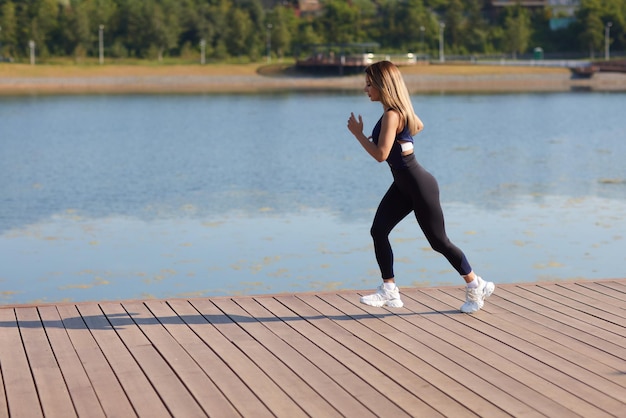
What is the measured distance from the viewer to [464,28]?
4838 inches

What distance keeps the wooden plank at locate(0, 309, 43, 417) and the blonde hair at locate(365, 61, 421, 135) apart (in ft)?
9.14

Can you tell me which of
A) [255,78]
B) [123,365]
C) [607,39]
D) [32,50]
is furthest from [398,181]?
[607,39]

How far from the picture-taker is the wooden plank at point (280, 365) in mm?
5645

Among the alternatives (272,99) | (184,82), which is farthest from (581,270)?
(184,82)

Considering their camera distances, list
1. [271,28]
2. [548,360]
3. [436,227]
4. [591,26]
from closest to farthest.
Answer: [548,360] < [436,227] < [271,28] < [591,26]

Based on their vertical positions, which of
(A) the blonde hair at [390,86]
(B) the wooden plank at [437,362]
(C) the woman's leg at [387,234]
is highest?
(A) the blonde hair at [390,86]

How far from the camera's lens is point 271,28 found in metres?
115

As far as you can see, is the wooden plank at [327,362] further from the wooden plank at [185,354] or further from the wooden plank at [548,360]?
the wooden plank at [548,360]

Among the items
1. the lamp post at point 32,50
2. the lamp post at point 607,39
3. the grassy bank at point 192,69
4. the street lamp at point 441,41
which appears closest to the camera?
the grassy bank at point 192,69

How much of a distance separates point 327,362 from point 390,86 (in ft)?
6.18

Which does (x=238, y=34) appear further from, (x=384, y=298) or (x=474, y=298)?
(x=474, y=298)

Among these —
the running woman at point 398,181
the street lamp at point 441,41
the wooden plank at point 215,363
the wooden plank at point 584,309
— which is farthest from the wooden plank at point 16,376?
the street lamp at point 441,41

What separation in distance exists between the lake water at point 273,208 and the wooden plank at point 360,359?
136 inches

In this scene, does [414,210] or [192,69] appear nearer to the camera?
[414,210]
